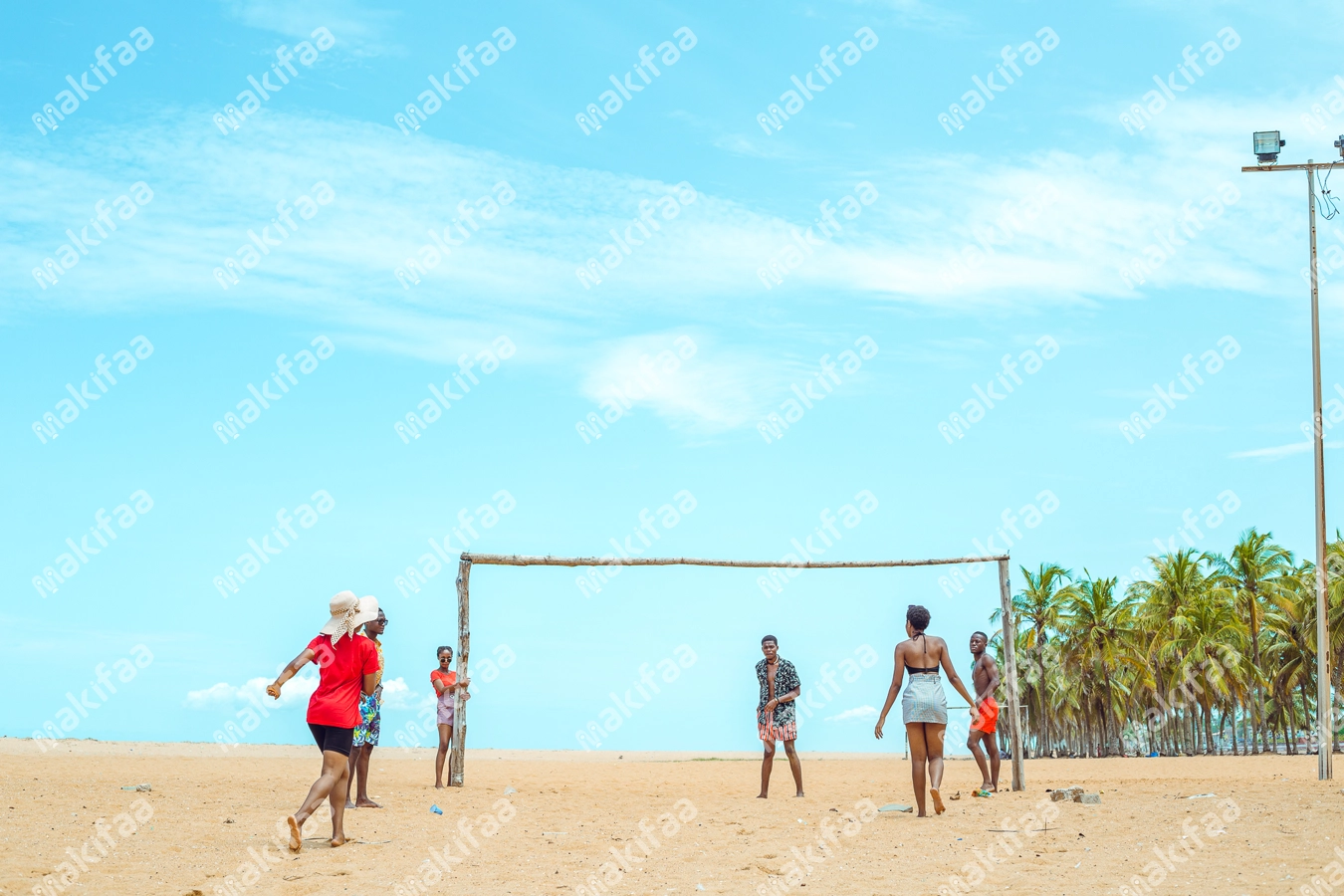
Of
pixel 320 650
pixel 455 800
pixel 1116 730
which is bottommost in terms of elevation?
pixel 1116 730

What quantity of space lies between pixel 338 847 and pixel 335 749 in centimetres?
92

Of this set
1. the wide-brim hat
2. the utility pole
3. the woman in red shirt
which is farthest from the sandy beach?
the utility pole

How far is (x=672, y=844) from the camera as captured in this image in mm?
8797

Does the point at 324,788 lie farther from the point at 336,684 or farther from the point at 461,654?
the point at 461,654

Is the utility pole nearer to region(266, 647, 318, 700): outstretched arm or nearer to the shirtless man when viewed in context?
the shirtless man

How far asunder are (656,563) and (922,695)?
14.8 ft

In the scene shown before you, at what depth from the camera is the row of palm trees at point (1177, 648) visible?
4297cm

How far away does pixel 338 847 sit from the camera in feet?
26.8

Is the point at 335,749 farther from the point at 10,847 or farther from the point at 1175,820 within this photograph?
the point at 1175,820

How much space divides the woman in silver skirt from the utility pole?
8.80 meters

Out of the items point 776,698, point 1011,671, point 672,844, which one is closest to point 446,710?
point 776,698

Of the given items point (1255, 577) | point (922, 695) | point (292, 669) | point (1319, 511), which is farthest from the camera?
point (1255, 577)

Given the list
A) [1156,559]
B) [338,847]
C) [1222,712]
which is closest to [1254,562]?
[1156,559]

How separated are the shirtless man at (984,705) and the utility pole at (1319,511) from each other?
6.20 metres
